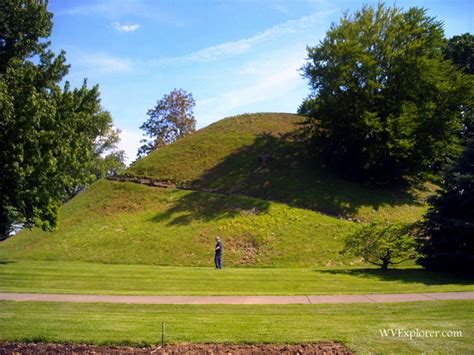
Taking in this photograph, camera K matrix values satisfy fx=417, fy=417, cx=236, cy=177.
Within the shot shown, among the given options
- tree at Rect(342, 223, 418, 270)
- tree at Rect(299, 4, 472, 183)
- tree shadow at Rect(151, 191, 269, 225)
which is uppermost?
tree at Rect(299, 4, 472, 183)

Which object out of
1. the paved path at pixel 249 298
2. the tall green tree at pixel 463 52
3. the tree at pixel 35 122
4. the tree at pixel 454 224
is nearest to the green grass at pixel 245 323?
the paved path at pixel 249 298

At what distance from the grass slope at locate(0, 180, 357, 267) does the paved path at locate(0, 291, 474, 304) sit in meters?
10.3

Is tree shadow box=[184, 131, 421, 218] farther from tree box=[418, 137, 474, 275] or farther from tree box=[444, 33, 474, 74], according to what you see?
tree box=[444, 33, 474, 74]

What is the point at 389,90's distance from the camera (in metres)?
32.0

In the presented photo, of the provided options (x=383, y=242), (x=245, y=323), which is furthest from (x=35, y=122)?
(x=383, y=242)

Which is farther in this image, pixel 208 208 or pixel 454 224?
pixel 208 208

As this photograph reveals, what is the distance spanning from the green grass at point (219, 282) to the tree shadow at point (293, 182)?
12620 millimetres

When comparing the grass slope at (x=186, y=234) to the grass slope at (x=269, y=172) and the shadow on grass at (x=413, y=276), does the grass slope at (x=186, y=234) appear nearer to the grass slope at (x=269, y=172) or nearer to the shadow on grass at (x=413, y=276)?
the grass slope at (x=269, y=172)

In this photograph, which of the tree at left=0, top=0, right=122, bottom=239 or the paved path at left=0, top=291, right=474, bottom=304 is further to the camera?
the tree at left=0, top=0, right=122, bottom=239

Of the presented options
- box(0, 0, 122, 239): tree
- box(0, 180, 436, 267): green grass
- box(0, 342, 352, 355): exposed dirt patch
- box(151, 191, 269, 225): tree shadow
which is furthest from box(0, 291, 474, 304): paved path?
box(151, 191, 269, 225): tree shadow

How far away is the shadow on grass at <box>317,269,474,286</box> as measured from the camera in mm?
14445

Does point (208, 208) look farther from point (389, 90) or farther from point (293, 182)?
point (389, 90)

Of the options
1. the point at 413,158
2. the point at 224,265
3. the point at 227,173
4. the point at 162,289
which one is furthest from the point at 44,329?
the point at 413,158

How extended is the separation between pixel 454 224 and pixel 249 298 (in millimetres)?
8896
